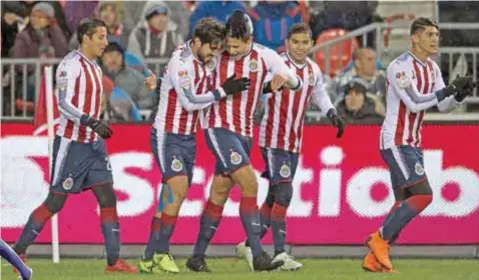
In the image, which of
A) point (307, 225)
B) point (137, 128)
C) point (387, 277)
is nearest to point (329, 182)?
point (307, 225)

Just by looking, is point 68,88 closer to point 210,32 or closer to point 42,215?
point 42,215

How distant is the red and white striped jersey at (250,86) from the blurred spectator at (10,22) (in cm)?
571

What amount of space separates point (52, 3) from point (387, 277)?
7.69 meters

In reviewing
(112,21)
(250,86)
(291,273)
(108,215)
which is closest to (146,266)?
(108,215)

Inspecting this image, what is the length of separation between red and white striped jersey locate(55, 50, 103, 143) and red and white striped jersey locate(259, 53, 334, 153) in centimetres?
163

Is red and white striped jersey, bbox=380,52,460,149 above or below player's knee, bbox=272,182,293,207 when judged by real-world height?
above

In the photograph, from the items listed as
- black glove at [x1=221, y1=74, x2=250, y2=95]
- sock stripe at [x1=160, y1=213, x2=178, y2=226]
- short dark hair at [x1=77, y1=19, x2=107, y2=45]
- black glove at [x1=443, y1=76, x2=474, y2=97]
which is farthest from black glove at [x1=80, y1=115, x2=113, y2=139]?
black glove at [x1=443, y1=76, x2=474, y2=97]

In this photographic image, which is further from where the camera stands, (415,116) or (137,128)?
(137,128)

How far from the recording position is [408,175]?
1466 cm

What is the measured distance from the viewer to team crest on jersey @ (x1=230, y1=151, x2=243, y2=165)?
14531 millimetres

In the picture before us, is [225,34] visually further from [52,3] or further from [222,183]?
[52,3]

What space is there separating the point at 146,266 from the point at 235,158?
119cm

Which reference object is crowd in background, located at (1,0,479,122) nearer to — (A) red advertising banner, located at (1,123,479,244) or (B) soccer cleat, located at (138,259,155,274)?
(A) red advertising banner, located at (1,123,479,244)

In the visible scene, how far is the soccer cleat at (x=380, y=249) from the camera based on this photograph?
14500 millimetres
